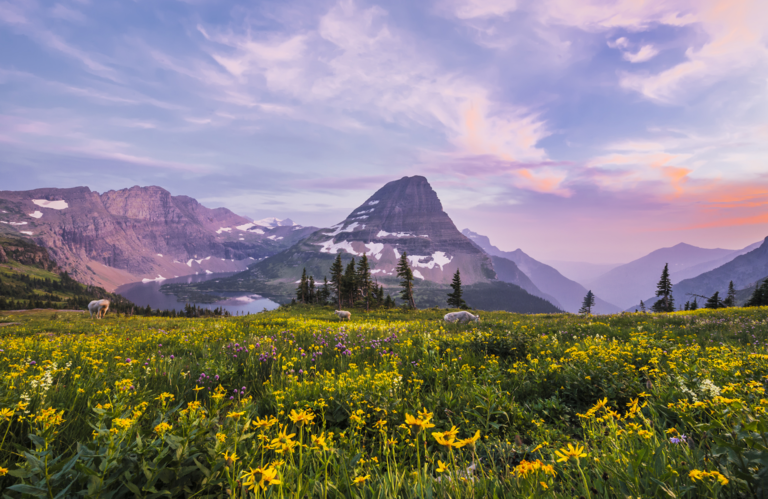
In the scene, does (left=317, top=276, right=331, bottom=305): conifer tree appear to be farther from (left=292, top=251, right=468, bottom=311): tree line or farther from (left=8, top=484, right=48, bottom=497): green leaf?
(left=8, top=484, right=48, bottom=497): green leaf

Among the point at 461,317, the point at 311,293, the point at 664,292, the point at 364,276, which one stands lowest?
the point at 311,293

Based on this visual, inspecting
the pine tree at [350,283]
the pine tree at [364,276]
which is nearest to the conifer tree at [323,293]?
the pine tree at [350,283]

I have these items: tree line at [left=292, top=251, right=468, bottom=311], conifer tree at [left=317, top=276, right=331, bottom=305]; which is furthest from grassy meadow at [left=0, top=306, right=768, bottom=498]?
conifer tree at [left=317, top=276, right=331, bottom=305]

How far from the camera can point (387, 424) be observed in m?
3.95

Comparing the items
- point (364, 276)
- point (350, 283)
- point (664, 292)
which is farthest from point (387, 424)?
point (664, 292)

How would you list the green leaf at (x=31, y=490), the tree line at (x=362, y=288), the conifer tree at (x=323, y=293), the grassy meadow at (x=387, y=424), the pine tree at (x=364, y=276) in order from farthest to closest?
1. the conifer tree at (x=323, y=293)
2. the pine tree at (x=364, y=276)
3. the tree line at (x=362, y=288)
4. the grassy meadow at (x=387, y=424)
5. the green leaf at (x=31, y=490)

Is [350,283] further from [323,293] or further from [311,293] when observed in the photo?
[311,293]

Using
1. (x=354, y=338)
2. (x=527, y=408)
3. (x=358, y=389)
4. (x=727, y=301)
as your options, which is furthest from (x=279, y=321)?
(x=727, y=301)

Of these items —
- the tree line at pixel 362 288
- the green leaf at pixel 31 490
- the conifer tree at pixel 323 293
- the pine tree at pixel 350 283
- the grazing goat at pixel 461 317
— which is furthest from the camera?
the conifer tree at pixel 323 293

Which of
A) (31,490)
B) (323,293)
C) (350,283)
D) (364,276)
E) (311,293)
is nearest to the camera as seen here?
(31,490)

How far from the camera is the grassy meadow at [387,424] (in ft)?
6.98

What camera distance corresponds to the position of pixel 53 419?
253cm

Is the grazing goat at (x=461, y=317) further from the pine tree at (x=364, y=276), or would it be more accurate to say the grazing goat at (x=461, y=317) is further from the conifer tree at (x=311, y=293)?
the conifer tree at (x=311, y=293)

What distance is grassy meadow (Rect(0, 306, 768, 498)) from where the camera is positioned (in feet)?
6.98
